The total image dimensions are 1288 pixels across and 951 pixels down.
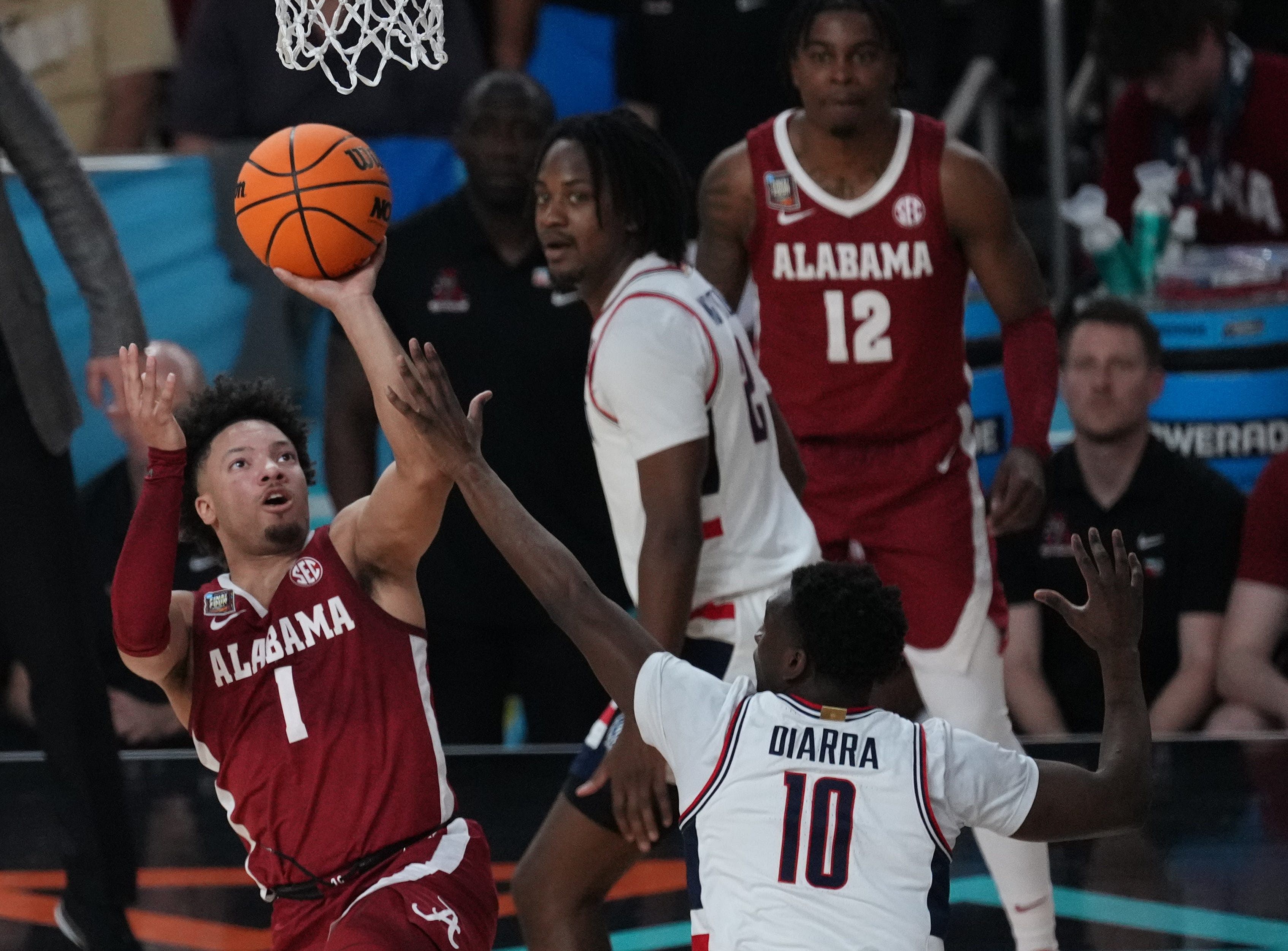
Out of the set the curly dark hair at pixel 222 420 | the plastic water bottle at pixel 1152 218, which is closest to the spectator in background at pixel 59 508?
the curly dark hair at pixel 222 420

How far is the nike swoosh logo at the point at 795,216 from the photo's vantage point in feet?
15.4

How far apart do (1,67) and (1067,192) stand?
448 cm

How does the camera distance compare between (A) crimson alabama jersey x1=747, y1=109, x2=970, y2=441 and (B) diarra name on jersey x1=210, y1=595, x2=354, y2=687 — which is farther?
(A) crimson alabama jersey x1=747, y1=109, x2=970, y2=441

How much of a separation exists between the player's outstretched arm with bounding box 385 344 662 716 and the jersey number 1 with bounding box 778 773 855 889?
0.39 metres

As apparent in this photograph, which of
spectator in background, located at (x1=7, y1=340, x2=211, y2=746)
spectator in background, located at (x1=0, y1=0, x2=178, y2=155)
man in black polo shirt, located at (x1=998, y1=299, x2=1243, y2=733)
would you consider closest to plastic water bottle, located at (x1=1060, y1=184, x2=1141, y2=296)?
man in black polo shirt, located at (x1=998, y1=299, x2=1243, y2=733)

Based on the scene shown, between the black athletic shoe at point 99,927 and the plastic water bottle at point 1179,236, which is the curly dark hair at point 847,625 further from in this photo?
the plastic water bottle at point 1179,236

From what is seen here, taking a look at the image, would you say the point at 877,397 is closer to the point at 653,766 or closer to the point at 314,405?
the point at 653,766

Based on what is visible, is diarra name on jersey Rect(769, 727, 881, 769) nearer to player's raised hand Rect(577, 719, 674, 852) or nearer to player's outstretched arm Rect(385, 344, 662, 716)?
player's outstretched arm Rect(385, 344, 662, 716)

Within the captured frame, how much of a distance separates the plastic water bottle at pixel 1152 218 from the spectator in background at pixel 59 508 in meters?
3.64

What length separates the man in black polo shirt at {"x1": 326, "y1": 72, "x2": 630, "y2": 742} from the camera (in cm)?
559

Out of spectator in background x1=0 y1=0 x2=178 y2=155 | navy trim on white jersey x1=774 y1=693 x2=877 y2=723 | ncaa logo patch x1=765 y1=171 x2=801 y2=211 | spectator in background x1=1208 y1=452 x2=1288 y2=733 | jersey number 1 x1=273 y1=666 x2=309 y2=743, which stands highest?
spectator in background x1=0 y1=0 x2=178 y2=155

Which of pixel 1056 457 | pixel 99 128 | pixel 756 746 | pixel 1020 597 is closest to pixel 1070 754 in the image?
pixel 1020 597

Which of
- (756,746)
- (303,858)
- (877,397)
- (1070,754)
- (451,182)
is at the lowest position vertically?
(1070,754)

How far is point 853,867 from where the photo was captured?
10.2ft
